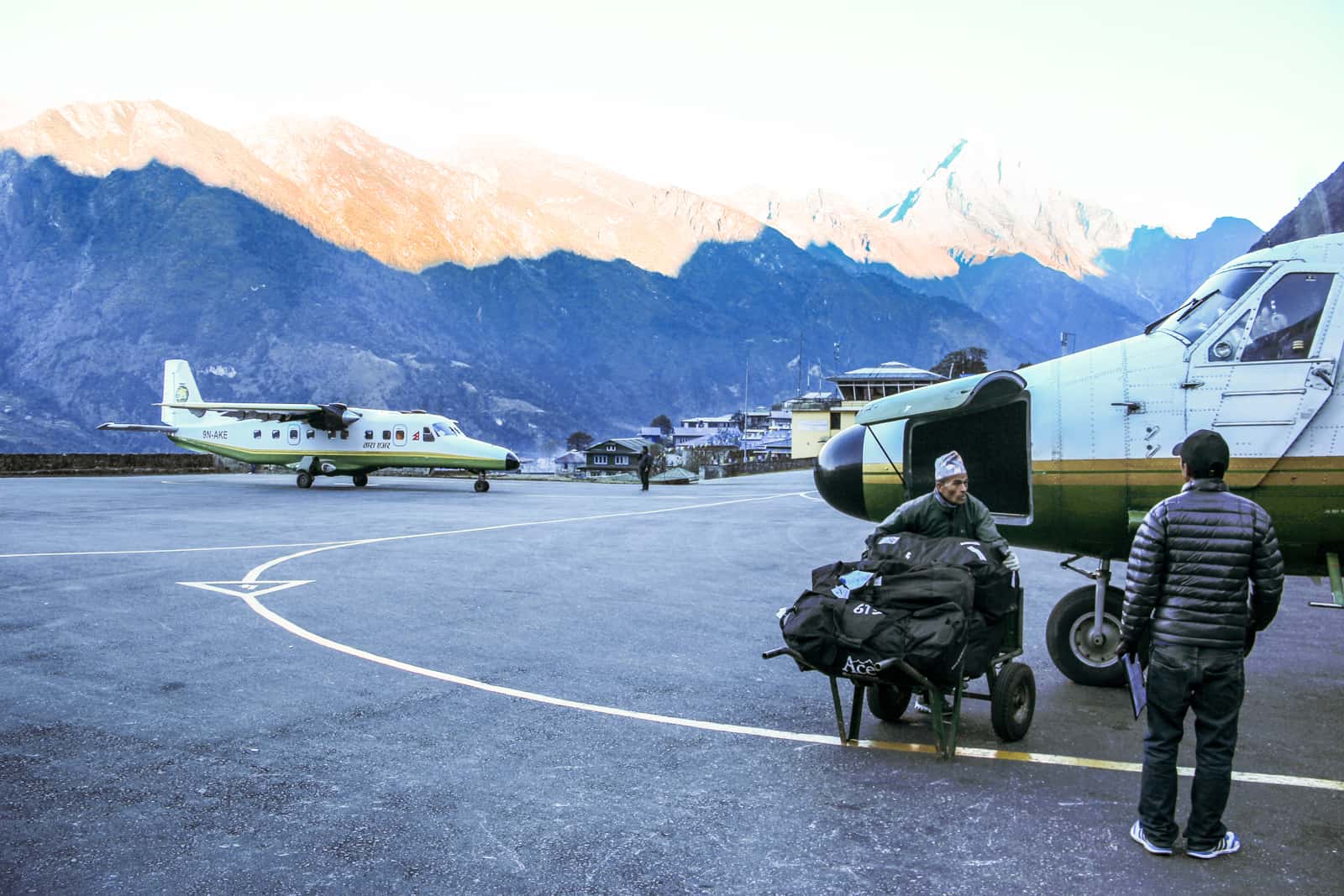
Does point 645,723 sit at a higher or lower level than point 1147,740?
lower

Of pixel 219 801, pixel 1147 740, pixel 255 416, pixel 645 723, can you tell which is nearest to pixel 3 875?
pixel 219 801

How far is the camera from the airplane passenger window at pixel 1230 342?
717cm

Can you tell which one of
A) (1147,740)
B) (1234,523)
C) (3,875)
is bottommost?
(3,875)

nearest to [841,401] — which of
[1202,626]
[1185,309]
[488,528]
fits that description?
[488,528]

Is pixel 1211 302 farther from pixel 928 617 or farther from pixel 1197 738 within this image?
pixel 1197 738

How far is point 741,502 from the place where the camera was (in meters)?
31.5

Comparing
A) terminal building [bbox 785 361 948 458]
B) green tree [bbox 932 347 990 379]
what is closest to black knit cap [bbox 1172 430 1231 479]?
terminal building [bbox 785 361 948 458]

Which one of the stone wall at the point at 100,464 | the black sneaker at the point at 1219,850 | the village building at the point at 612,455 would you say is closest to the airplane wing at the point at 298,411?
the stone wall at the point at 100,464

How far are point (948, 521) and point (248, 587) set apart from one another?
9.50 meters

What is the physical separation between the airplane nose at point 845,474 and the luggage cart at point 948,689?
242 centimetres

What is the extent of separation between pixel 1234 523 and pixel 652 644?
5501mm

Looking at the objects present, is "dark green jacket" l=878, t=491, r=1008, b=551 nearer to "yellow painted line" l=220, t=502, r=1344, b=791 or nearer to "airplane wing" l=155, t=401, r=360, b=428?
"yellow painted line" l=220, t=502, r=1344, b=791

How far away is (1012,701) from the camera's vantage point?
6129mm

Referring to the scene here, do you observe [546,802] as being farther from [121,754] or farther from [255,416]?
[255,416]
